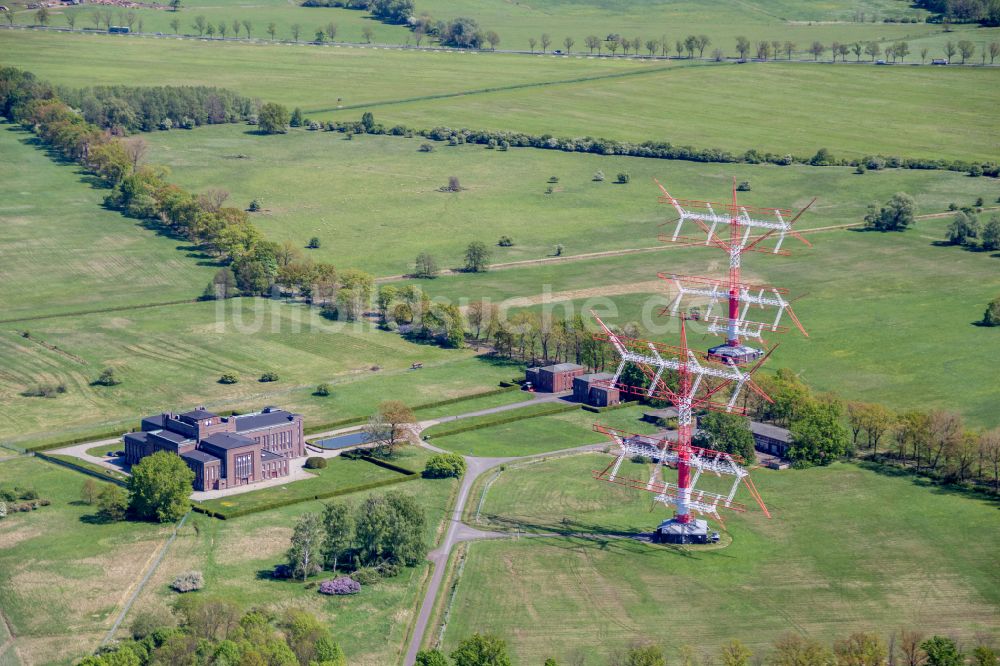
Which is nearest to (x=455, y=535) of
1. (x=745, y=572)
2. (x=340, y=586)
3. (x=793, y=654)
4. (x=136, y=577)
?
(x=340, y=586)

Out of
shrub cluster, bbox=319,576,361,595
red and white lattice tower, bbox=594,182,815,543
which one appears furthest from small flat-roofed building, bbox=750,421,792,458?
shrub cluster, bbox=319,576,361,595

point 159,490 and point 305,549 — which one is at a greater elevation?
point 159,490

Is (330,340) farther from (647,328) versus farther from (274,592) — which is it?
(274,592)

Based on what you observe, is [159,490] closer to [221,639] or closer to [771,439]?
[221,639]

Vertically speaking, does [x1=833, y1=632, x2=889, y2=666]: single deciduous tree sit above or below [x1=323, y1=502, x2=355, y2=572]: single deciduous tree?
above

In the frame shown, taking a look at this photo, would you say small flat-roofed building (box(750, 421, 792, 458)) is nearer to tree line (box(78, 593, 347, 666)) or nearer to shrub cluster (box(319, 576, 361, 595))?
shrub cluster (box(319, 576, 361, 595))

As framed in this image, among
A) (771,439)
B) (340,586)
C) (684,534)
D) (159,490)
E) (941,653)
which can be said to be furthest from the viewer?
(771,439)

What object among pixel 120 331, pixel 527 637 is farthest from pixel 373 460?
pixel 120 331

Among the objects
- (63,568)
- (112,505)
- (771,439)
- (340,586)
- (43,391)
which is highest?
(771,439)
